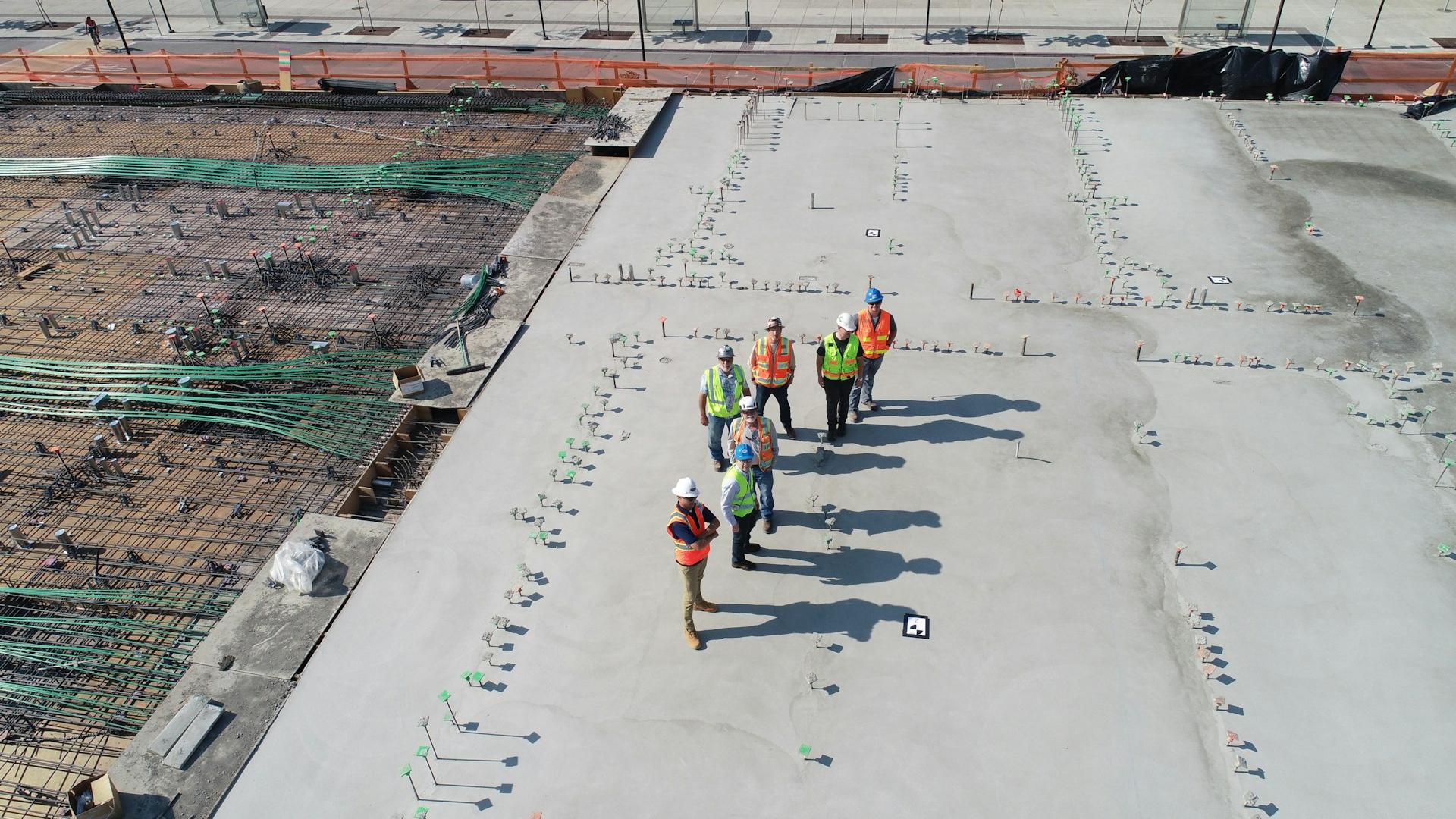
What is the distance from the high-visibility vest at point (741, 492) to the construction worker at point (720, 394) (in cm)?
127

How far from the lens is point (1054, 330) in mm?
11992

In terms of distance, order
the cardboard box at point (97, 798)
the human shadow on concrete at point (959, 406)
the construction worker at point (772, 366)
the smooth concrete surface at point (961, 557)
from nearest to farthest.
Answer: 1. the cardboard box at point (97, 798)
2. the smooth concrete surface at point (961, 557)
3. the construction worker at point (772, 366)
4. the human shadow on concrete at point (959, 406)

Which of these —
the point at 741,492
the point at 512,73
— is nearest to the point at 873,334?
the point at 741,492

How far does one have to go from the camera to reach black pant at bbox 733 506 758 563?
27.5 ft

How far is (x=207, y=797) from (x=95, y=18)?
1557 inches

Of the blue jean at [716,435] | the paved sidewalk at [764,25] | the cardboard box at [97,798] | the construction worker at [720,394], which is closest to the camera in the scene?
the cardboard box at [97,798]

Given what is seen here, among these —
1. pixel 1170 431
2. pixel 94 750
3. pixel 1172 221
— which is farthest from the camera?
pixel 1172 221

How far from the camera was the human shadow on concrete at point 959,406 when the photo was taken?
10703mm

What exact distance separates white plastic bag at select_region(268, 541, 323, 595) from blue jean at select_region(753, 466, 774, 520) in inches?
174

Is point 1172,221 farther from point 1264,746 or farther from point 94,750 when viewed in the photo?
point 94,750

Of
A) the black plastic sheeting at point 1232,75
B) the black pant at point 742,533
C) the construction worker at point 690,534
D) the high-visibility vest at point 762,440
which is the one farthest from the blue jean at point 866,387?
the black plastic sheeting at point 1232,75

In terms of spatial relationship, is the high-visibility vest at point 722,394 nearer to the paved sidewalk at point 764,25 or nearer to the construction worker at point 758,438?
the construction worker at point 758,438

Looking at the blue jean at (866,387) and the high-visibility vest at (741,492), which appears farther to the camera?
the blue jean at (866,387)

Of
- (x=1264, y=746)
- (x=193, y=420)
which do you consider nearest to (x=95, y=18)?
(x=193, y=420)
